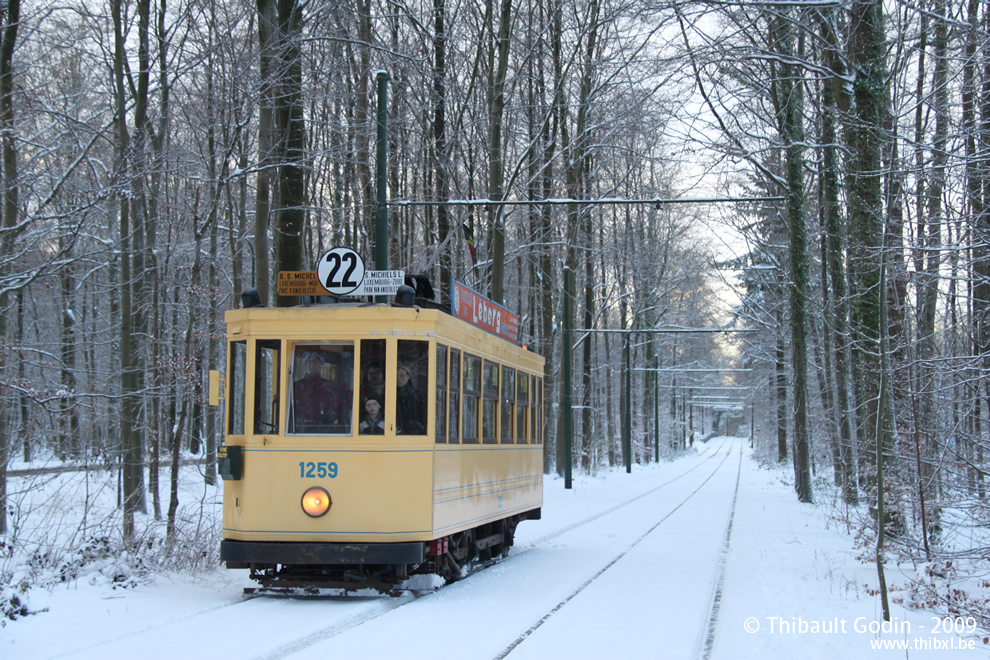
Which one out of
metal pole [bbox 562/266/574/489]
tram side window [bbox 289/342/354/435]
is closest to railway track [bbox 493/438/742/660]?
tram side window [bbox 289/342/354/435]

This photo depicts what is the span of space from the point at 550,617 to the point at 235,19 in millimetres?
11893

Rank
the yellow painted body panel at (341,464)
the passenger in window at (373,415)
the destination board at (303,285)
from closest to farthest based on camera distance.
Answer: the yellow painted body panel at (341,464) → the passenger in window at (373,415) → the destination board at (303,285)

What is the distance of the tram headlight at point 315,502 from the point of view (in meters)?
→ 8.69

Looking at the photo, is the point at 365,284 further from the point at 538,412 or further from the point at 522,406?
the point at 538,412

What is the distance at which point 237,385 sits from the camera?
9062mm

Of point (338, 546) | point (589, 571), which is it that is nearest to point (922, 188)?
point (589, 571)

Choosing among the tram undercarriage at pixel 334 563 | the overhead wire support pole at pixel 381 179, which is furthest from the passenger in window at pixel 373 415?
the overhead wire support pole at pixel 381 179

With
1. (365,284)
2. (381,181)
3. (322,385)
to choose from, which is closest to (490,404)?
(365,284)

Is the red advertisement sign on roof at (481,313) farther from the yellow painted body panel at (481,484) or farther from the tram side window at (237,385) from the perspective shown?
the tram side window at (237,385)

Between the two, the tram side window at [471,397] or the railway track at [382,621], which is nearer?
the railway track at [382,621]

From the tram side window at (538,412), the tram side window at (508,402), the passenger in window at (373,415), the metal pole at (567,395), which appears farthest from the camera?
the metal pole at (567,395)

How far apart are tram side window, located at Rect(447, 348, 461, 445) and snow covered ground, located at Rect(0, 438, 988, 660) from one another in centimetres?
162

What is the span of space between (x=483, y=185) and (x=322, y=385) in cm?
1950

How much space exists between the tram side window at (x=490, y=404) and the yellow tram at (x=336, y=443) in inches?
62.0
